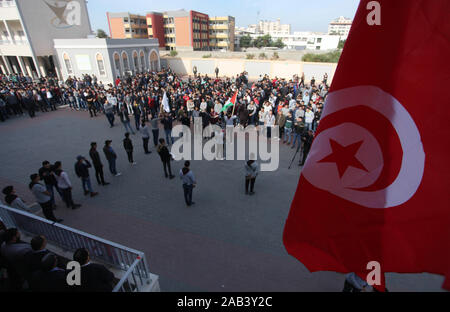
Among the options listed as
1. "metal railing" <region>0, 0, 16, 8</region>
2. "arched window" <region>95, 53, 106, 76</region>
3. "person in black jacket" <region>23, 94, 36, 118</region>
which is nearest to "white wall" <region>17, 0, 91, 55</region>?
"metal railing" <region>0, 0, 16, 8</region>

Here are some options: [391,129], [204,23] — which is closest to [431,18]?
[391,129]

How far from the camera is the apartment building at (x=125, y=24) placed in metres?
61.6

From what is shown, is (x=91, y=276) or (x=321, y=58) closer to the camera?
(x=91, y=276)

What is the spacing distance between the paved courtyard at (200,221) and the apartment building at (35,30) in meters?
20.0

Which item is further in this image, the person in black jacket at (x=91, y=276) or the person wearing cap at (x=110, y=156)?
the person wearing cap at (x=110, y=156)

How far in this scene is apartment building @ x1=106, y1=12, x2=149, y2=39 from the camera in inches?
2425

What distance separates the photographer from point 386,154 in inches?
72.8

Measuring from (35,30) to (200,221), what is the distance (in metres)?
30.2

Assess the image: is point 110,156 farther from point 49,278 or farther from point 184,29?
point 184,29

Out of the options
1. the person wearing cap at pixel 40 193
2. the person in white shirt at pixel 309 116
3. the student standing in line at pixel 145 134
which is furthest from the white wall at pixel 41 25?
the person in white shirt at pixel 309 116

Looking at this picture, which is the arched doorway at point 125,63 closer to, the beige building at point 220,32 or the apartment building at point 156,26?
the apartment building at point 156,26

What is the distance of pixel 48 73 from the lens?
27859 mm

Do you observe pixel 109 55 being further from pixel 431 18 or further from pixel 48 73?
pixel 431 18

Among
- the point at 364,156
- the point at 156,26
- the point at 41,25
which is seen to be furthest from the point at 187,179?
the point at 156,26
